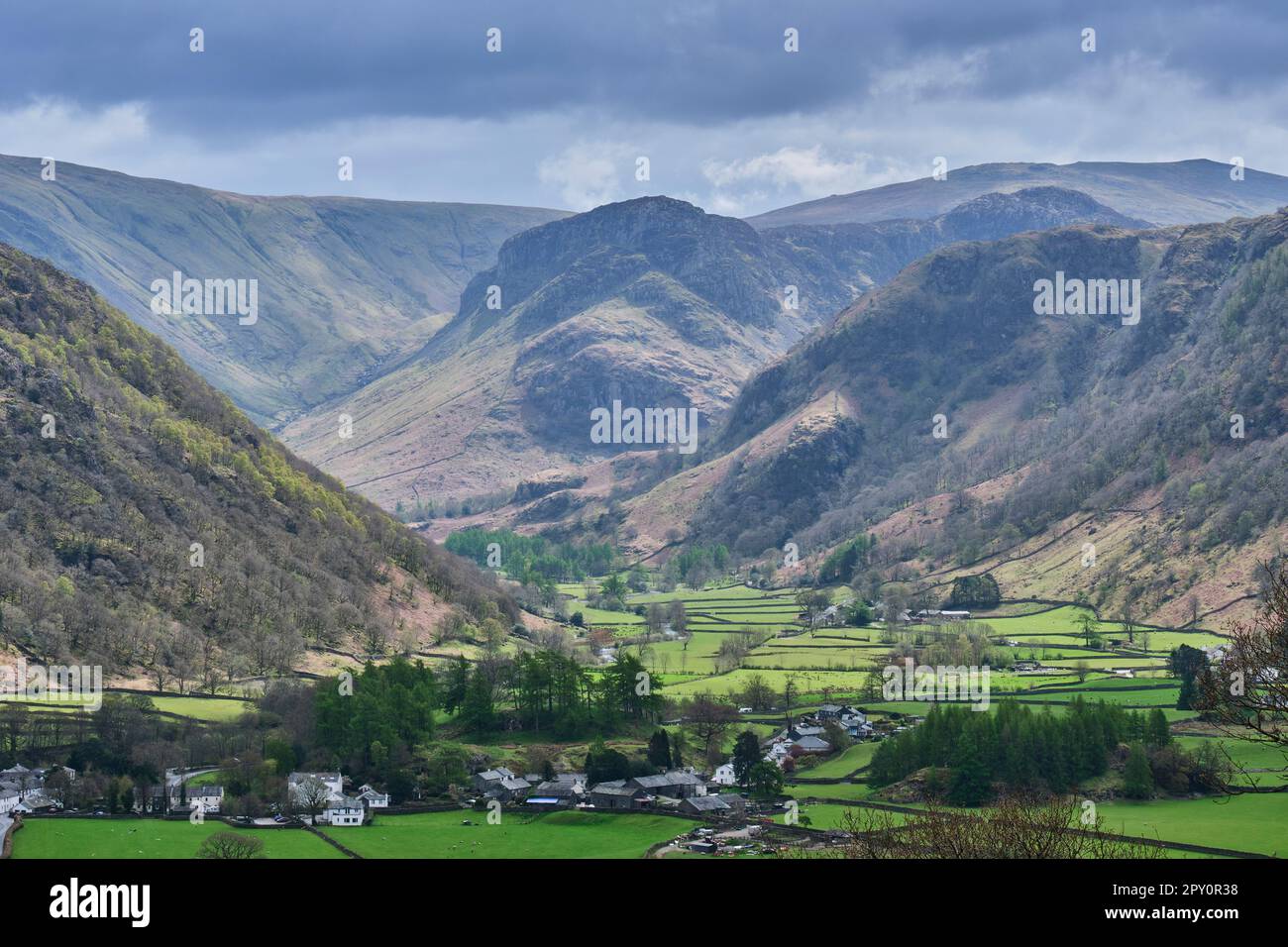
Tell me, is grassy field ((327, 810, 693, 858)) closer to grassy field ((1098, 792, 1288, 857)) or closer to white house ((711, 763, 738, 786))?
white house ((711, 763, 738, 786))

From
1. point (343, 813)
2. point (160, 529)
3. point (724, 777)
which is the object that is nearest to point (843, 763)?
point (724, 777)

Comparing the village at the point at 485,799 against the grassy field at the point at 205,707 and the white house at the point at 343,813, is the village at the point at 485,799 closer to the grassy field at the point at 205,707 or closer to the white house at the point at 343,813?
the white house at the point at 343,813

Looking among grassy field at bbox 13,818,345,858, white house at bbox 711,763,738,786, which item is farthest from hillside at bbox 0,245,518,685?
white house at bbox 711,763,738,786

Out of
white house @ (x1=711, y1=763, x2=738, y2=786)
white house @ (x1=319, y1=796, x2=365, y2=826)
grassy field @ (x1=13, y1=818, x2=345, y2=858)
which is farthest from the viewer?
white house @ (x1=711, y1=763, x2=738, y2=786)

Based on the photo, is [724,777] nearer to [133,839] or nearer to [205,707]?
[133,839]

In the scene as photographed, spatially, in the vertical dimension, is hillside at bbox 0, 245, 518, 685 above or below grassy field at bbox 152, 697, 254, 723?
above

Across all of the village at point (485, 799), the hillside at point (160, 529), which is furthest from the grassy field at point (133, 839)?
the hillside at point (160, 529)
